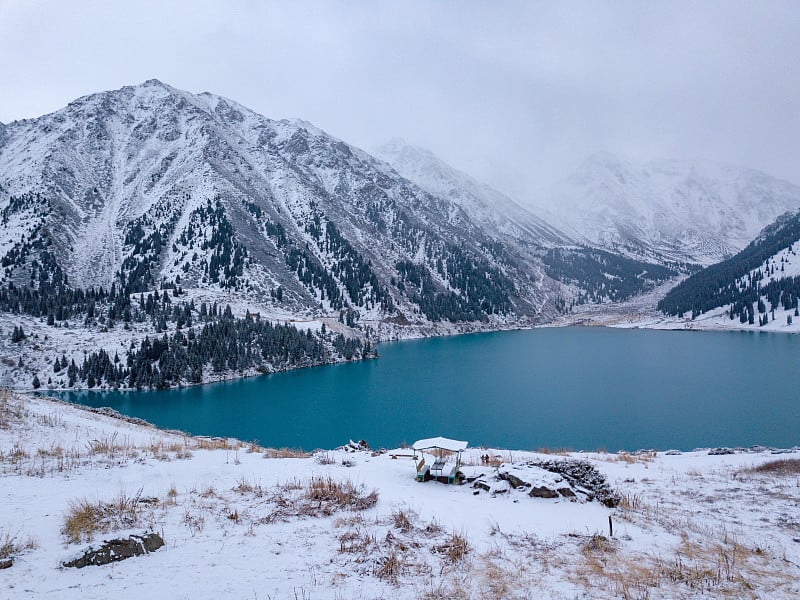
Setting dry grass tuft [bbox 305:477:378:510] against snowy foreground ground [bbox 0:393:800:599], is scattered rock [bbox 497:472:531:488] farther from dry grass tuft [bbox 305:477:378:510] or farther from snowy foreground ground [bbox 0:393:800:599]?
dry grass tuft [bbox 305:477:378:510]

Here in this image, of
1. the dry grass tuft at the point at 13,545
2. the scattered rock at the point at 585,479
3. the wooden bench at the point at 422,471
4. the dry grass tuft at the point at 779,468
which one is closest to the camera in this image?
the dry grass tuft at the point at 13,545

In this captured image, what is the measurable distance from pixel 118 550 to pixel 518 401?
5854 cm

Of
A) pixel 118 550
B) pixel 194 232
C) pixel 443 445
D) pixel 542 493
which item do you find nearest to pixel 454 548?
pixel 542 493

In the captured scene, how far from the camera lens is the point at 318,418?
56.3m

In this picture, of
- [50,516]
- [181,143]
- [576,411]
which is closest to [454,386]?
[576,411]

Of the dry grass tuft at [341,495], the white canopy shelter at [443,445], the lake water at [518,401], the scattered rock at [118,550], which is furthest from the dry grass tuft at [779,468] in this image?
the scattered rock at [118,550]

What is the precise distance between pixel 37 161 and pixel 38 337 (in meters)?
127

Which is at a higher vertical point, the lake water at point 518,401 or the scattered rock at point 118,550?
the scattered rock at point 118,550

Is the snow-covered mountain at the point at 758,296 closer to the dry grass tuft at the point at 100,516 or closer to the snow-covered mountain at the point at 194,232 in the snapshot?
the snow-covered mountain at the point at 194,232

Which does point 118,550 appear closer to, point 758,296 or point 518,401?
point 518,401

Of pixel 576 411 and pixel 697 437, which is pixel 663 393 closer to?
pixel 576 411

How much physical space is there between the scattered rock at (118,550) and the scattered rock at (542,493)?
30.0 ft

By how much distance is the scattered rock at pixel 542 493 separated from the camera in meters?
12.1

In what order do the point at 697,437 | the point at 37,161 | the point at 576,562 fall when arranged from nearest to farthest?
the point at 576,562 < the point at 697,437 < the point at 37,161
